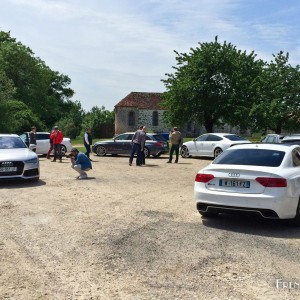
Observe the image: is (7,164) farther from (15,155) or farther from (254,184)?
(254,184)

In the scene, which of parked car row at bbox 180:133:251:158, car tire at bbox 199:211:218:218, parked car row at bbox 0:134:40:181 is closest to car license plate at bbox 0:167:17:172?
parked car row at bbox 0:134:40:181

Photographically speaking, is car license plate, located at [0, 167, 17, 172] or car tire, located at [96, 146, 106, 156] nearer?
car license plate, located at [0, 167, 17, 172]

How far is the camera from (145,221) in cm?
797

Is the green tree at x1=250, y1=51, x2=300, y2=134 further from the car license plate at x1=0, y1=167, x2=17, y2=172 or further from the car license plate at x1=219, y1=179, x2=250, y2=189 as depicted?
the car license plate at x1=219, y1=179, x2=250, y2=189

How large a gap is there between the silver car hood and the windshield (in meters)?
0.44

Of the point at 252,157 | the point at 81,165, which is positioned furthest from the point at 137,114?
the point at 252,157

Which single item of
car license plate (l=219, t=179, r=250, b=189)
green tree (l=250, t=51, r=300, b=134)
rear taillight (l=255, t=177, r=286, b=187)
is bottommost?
car license plate (l=219, t=179, r=250, b=189)

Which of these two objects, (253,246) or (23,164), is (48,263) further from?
(23,164)

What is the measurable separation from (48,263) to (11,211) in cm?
371

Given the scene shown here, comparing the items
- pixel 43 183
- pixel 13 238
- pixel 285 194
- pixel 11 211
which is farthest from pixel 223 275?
pixel 43 183

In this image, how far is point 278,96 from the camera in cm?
3981

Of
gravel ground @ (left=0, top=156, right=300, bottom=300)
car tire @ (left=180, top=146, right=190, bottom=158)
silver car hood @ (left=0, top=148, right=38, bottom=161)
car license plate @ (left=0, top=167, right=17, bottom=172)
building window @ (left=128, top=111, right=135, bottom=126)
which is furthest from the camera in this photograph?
building window @ (left=128, top=111, right=135, bottom=126)

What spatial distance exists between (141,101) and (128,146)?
186 ft

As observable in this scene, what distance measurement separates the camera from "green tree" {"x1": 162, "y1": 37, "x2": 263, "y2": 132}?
43.7 m
